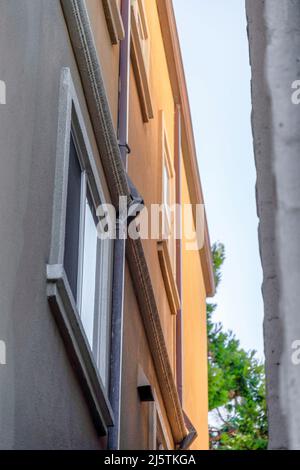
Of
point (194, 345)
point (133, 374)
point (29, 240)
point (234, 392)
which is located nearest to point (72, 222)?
point (29, 240)

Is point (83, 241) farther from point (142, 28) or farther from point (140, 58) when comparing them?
point (142, 28)

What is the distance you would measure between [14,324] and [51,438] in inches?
35.6

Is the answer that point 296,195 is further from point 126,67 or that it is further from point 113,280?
point 126,67

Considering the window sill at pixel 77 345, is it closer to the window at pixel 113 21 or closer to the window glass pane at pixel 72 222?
the window glass pane at pixel 72 222

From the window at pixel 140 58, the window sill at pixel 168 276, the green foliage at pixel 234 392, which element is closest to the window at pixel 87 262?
the window at pixel 140 58

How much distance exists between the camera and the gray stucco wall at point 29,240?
486 cm

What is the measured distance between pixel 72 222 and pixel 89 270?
75 centimetres

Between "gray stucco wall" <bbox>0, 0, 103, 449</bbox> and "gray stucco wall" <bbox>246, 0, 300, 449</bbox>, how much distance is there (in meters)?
1.42

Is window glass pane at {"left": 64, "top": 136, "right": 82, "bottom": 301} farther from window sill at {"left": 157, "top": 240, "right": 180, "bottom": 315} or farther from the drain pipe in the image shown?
window sill at {"left": 157, "top": 240, "right": 180, "bottom": 315}

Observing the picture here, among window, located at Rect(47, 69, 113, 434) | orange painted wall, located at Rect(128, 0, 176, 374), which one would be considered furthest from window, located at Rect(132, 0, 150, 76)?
window, located at Rect(47, 69, 113, 434)

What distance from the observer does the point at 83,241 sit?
679 centimetres

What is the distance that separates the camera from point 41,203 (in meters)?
5.57

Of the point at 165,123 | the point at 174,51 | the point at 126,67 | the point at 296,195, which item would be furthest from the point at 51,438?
the point at 174,51

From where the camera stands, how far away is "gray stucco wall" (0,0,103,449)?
4.86 m
